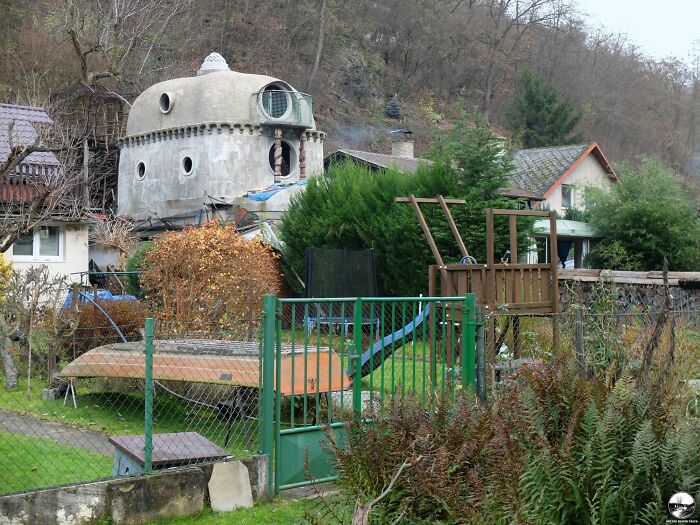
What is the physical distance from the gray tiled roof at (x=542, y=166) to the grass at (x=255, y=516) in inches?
1057

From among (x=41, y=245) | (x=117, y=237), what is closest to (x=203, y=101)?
(x=117, y=237)

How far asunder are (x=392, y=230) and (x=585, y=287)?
176 inches

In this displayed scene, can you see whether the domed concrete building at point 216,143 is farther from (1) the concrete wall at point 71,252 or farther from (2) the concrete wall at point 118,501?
(2) the concrete wall at point 118,501

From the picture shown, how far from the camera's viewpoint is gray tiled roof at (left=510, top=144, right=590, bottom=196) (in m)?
34.2

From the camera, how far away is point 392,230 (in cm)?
2003

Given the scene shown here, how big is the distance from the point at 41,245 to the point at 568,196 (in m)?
21.8

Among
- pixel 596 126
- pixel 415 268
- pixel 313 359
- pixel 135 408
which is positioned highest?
pixel 596 126

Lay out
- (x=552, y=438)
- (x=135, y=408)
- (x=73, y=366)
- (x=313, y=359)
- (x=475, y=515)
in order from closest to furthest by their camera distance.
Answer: (x=475, y=515) < (x=552, y=438) < (x=313, y=359) < (x=73, y=366) < (x=135, y=408)

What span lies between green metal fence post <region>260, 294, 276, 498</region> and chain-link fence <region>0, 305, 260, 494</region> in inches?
15.3

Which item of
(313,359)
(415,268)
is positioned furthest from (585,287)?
(313,359)

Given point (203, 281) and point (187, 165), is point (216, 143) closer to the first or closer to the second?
point (187, 165)

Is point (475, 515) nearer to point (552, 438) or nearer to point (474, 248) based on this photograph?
point (552, 438)

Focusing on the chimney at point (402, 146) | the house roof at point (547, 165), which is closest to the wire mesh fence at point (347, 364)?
the house roof at point (547, 165)

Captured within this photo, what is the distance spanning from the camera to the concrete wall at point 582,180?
35.1 metres
